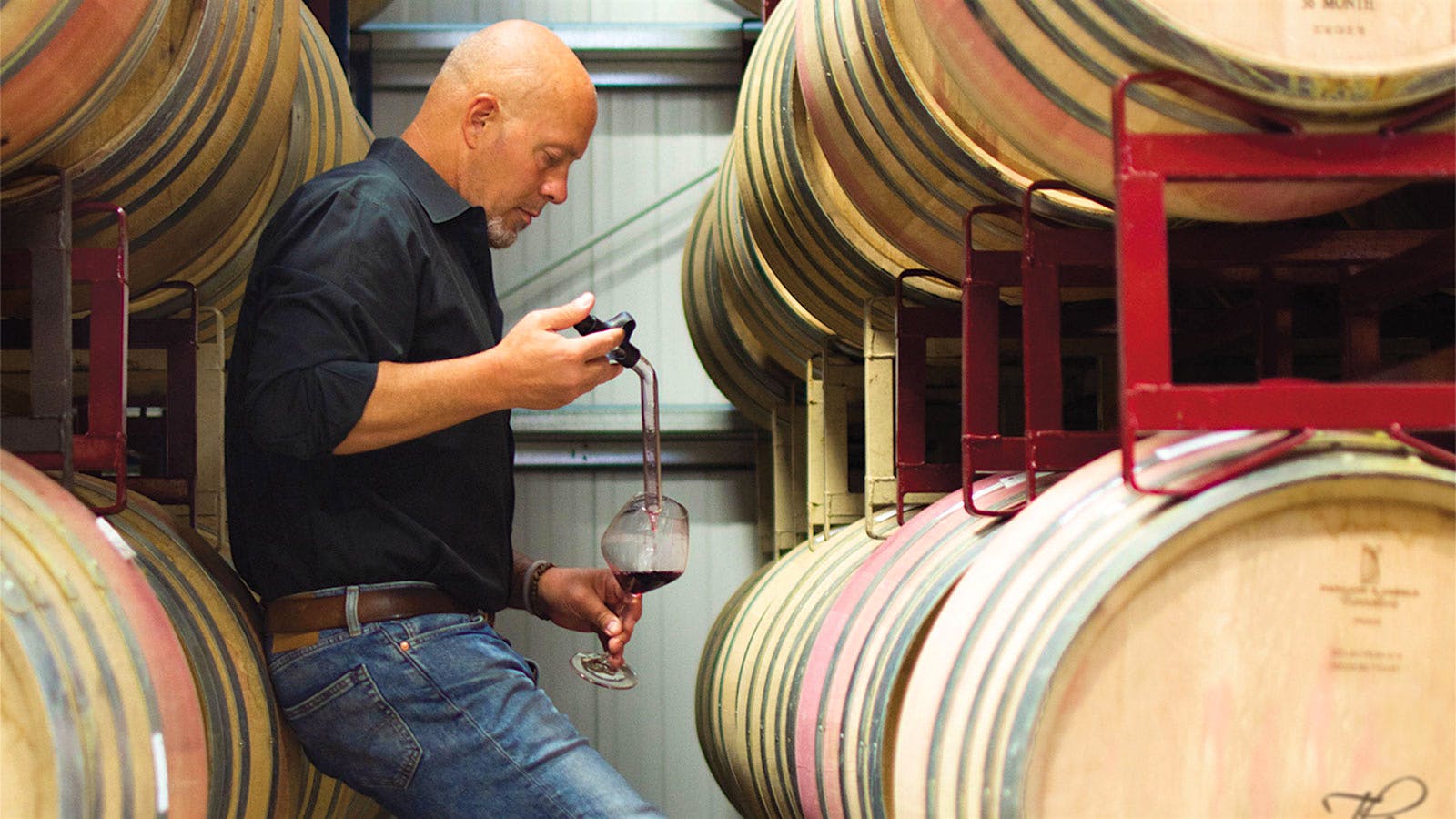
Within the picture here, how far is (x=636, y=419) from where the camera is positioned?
6.59 m

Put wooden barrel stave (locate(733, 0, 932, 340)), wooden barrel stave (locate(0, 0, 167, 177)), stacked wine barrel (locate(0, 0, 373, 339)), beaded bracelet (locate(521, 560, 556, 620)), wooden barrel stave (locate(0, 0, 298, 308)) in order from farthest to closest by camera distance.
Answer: wooden barrel stave (locate(733, 0, 932, 340)) → beaded bracelet (locate(521, 560, 556, 620)) → wooden barrel stave (locate(0, 0, 298, 308)) → stacked wine barrel (locate(0, 0, 373, 339)) → wooden barrel stave (locate(0, 0, 167, 177))

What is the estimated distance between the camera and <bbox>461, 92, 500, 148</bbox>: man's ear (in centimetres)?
274

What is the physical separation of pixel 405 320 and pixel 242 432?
1.12 feet

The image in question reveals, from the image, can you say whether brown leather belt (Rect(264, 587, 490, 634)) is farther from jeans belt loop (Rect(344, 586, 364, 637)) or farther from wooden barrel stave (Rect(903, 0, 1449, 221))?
wooden barrel stave (Rect(903, 0, 1449, 221))

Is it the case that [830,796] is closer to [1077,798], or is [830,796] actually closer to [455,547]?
[455,547]

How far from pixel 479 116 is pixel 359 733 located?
113cm

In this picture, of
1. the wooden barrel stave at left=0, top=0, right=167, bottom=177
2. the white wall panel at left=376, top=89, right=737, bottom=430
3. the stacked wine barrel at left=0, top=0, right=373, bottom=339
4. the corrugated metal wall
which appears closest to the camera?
the wooden barrel stave at left=0, top=0, right=167, bottom=177

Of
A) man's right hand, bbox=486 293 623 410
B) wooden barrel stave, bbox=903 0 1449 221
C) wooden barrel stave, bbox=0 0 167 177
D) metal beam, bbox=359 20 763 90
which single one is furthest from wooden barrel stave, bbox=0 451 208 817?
metal beam, bbox=359 20 763 90

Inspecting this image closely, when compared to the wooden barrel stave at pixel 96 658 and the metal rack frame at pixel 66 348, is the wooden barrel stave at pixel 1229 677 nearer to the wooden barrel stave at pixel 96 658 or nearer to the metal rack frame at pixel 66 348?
the wooden barrel stave at pixel 96 658

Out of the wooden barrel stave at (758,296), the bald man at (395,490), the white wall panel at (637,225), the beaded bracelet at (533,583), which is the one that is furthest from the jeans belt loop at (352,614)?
the white wall panel at (637,225)

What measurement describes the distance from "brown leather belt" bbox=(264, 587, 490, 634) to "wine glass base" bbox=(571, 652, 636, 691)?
0.42m

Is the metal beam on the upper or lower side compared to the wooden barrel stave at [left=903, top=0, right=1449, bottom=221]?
upper

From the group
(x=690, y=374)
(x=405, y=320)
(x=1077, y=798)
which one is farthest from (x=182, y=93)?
(x=690, y=374)

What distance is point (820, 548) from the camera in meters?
4.19
